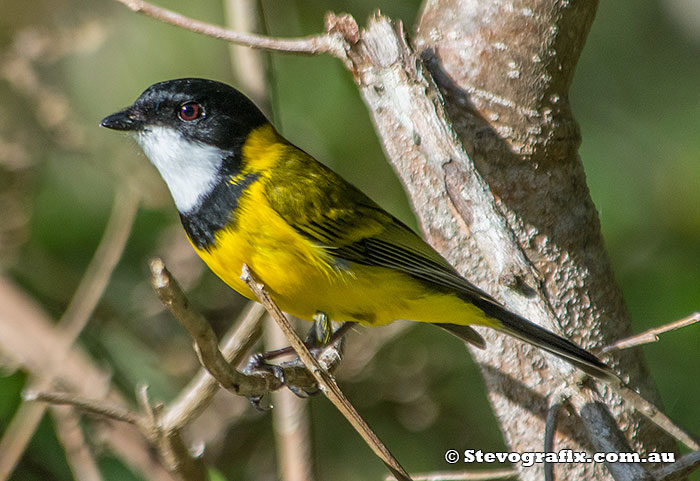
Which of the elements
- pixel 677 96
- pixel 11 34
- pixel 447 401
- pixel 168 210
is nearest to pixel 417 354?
pixel 447 401

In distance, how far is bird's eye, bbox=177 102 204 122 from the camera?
2861 mm

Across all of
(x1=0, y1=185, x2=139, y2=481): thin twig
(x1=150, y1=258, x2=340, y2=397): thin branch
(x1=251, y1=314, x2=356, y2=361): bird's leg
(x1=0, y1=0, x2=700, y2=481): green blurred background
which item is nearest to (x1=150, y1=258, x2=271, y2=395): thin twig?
(x1=150, y1=258, x2=340, y2=397): thin branch

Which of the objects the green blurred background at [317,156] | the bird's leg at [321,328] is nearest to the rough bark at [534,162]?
the bird's leg at [321,328]

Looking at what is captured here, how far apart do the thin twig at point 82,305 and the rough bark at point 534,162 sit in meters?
1.52

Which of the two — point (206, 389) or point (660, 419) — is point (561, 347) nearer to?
point (660, 419)

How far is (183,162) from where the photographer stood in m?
2.82

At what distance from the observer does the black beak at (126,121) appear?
9.34ft

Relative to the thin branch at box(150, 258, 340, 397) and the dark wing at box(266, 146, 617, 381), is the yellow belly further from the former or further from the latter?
the thin branch at box(150, 258, 340, 397)

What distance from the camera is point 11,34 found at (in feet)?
15.3

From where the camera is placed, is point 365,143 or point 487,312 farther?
point 365,143

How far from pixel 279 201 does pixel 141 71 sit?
2181 mm

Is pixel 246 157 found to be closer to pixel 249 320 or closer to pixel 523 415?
pixel 249 320

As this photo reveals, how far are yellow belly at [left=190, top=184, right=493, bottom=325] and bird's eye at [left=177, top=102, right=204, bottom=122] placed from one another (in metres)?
0.43

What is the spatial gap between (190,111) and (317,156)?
5.06 feet
